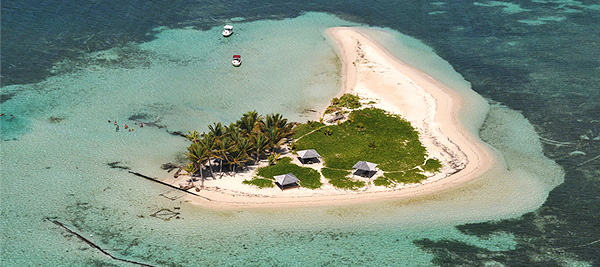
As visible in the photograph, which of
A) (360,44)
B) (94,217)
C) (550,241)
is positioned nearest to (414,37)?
(360,44)

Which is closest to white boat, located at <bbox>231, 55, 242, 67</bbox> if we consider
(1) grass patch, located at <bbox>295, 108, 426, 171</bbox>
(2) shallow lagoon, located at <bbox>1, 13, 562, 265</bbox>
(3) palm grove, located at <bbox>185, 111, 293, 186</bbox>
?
(2) shallow lagoon, located at <bbox>1, 13, 562, 265</bbox>

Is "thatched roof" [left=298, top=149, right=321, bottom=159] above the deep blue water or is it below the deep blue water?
below

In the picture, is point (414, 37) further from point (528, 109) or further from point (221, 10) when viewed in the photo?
point (221, 10)

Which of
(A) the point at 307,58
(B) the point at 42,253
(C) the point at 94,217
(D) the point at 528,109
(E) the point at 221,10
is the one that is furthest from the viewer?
(E) the point at 221,10

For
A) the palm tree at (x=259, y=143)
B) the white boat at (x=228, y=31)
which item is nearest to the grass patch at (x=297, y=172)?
the palm tree at (x=259, y=143)

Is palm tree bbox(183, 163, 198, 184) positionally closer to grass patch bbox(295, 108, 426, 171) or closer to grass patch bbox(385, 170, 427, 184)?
grass patch bbox(295, 108, 426, 171)

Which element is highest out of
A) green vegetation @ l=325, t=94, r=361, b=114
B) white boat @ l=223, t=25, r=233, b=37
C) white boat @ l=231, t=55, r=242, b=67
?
white boat @ l=223, t=25, r=233, b=37
